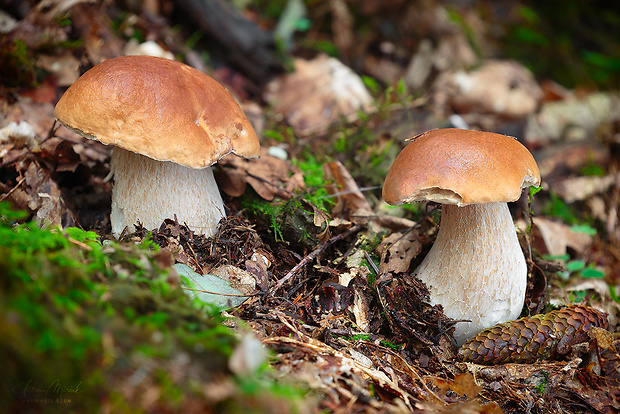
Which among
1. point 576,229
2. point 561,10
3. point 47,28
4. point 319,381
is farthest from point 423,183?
point 561,10

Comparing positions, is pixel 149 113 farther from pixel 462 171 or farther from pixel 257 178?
pixel 462 171

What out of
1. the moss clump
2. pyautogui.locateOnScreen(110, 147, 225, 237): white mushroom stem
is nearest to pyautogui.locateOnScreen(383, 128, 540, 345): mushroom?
pyautogui.locateOnScreen(110, 147, 225, 237): white mushroom stem

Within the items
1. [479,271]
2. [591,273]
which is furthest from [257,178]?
[591,273]

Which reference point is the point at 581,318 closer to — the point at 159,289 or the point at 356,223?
the point at 356,223

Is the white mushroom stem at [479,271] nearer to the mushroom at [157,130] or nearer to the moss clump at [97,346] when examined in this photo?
the mushroom at [157,130]

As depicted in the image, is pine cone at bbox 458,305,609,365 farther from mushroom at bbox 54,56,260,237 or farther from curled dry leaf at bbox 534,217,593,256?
mushroom at bbox 54,56,260,237
